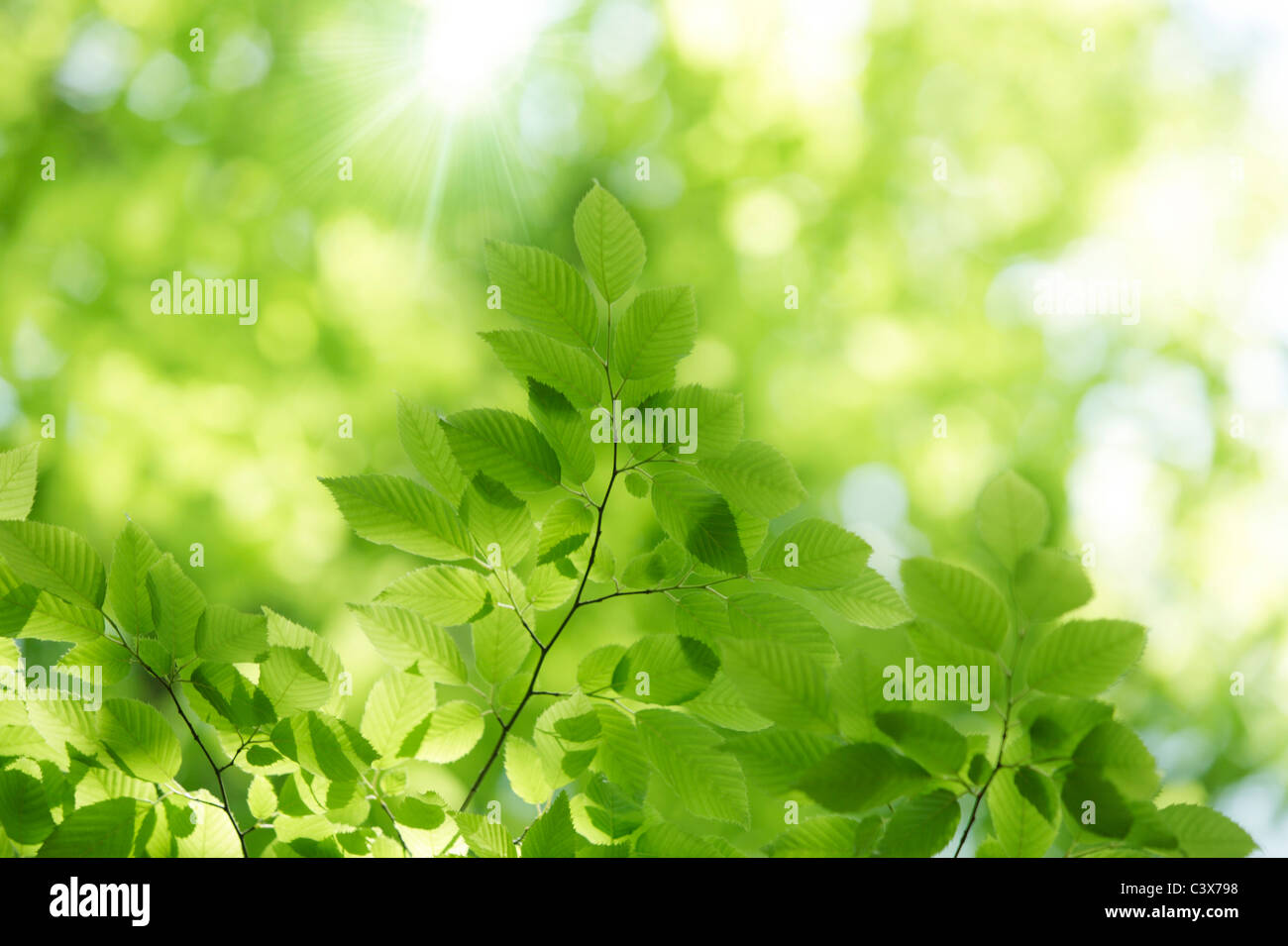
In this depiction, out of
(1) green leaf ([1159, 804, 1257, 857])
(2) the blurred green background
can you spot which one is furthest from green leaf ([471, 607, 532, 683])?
(2) the blurred green background

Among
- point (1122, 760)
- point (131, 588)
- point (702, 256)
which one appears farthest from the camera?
point (702, 256)

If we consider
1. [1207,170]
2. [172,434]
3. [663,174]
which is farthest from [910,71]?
[172,434]

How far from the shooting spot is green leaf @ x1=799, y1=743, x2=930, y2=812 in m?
0.36

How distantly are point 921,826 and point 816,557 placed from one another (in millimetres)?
149

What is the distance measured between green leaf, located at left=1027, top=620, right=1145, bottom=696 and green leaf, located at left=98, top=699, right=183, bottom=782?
417 millimetres

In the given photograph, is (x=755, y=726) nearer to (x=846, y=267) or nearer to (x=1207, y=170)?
(x=846, y=267)

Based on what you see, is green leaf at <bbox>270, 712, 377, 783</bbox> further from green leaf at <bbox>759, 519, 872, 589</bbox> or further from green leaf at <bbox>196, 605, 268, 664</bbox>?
green leaf at <bbox>759, 519, 872, 589</bbox>

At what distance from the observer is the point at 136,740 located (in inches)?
17.6

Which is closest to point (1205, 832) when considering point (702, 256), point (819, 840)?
point (819, 840)

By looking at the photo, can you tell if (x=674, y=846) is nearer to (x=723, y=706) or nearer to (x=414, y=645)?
(x=723, y=706)

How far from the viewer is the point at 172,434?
2807 millimetres

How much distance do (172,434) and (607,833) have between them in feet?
9.08

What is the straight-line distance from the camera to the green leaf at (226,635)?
0.46 metres
